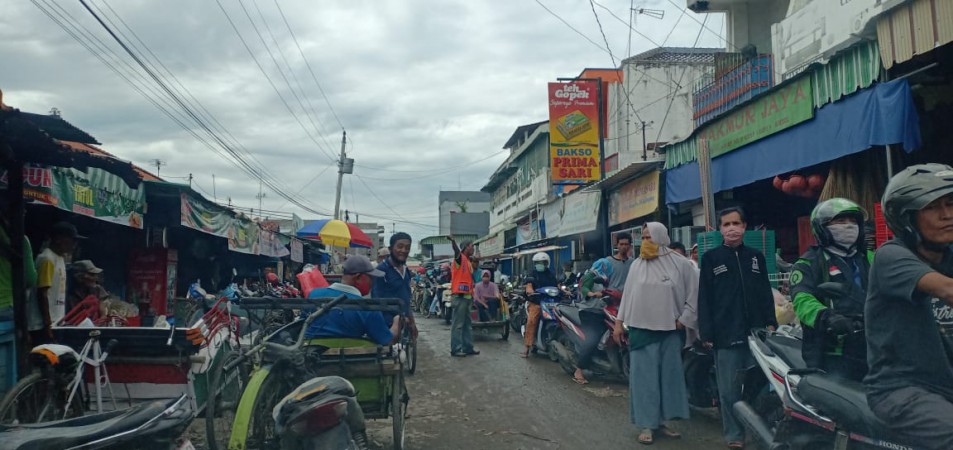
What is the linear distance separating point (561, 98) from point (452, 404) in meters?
12.4

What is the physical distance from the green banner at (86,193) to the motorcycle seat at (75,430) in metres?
3.20

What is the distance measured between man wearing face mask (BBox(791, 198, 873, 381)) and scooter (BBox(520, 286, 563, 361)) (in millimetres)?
5628

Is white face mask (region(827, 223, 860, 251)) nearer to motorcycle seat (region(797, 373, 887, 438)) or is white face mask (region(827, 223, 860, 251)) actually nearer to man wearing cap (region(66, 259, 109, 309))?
motorcycle seat (region(797, 373, 887, 438))

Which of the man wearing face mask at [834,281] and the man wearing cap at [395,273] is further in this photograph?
the man wearing cap at [395,273]

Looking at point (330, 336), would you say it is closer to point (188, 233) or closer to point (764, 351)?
point (764, 351)

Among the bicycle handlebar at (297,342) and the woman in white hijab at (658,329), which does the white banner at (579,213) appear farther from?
the bicycle handlebar at (297,342)

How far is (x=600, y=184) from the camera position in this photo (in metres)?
15.4

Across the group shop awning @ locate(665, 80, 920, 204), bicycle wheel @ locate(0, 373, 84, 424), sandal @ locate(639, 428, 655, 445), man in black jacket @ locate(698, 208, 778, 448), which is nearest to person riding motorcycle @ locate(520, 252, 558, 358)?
shop awning @ locate(665, 80, 920, 204)

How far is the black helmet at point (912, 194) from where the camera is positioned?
2.66 meters

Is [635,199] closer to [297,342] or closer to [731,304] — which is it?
[731,304]

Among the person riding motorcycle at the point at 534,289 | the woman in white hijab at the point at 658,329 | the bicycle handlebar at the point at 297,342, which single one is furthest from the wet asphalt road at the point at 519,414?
the bicycle handlebar at the point at 297,342

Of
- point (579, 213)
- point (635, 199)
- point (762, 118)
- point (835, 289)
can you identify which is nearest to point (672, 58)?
point (579, 213)

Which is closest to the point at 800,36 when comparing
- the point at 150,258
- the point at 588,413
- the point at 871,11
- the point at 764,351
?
the point at 871,11

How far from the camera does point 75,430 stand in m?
2.96
